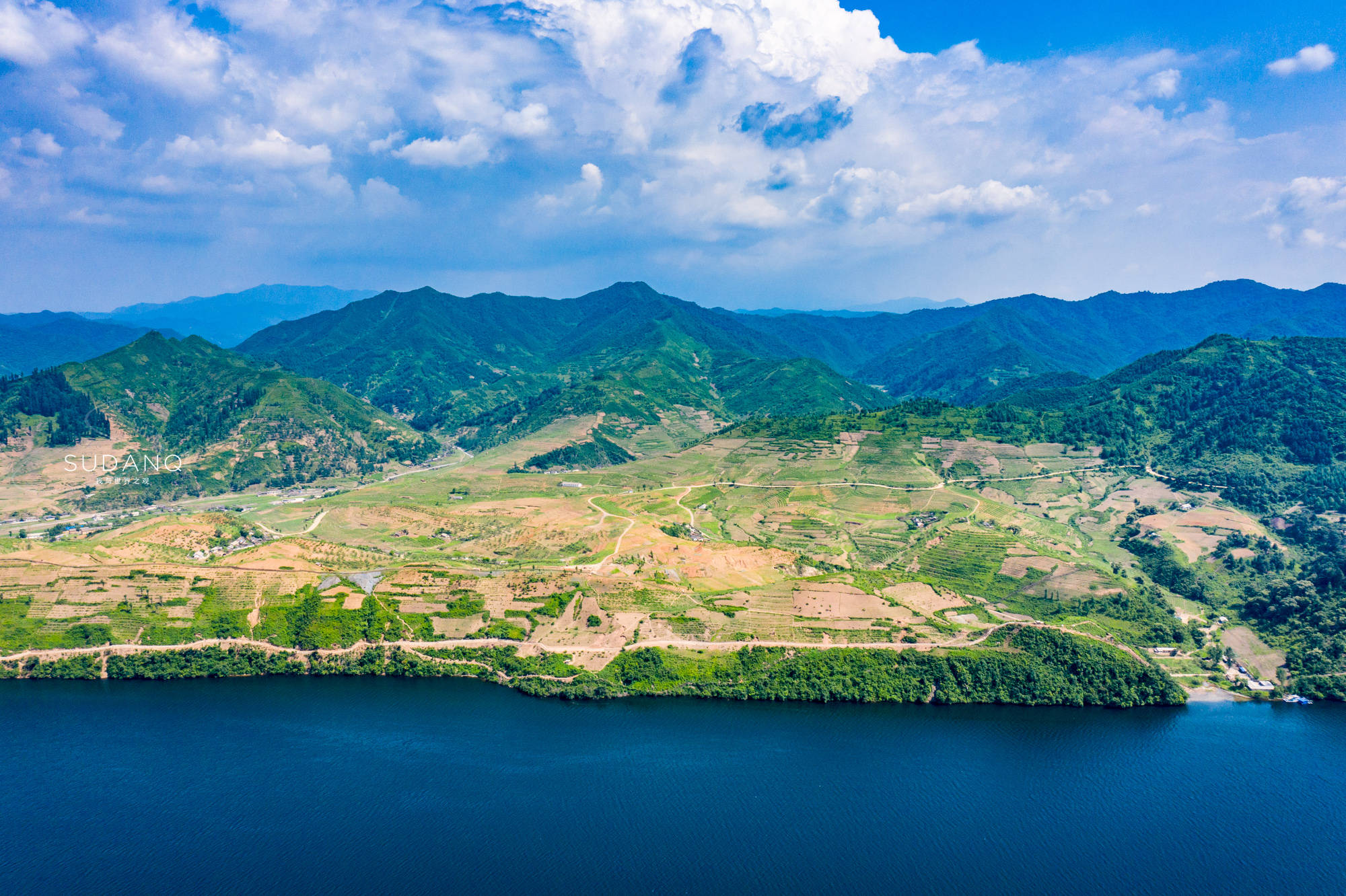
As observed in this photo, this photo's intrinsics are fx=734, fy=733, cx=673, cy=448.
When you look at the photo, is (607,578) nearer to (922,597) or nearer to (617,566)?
(617,566)

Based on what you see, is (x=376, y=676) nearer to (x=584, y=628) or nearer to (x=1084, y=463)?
(x=584, y=628)

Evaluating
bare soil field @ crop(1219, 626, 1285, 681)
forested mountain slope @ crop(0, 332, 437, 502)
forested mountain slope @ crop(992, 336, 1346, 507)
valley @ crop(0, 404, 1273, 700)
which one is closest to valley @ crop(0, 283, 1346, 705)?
bare soil field @ crop(1219, 626, 1285, 681)

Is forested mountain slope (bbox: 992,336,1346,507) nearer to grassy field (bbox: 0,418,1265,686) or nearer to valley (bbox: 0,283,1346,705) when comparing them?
valley (bbox: 0,283,1346,705)

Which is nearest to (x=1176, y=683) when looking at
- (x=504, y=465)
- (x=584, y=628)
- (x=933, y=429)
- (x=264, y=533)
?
(x=584, y=628)

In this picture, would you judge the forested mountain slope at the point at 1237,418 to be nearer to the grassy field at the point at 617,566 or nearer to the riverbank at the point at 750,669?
the grassy field at the point at 617,566

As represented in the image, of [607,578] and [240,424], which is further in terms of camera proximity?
[240,424]

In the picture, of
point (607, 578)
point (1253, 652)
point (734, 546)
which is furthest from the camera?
point (734, 546)

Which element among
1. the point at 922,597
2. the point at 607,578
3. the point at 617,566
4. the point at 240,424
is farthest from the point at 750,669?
the point at 240,424

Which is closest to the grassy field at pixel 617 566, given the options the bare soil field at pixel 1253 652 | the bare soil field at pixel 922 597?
the bare soil field at pixel 922 597

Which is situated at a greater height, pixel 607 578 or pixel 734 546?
pixel 734 546
